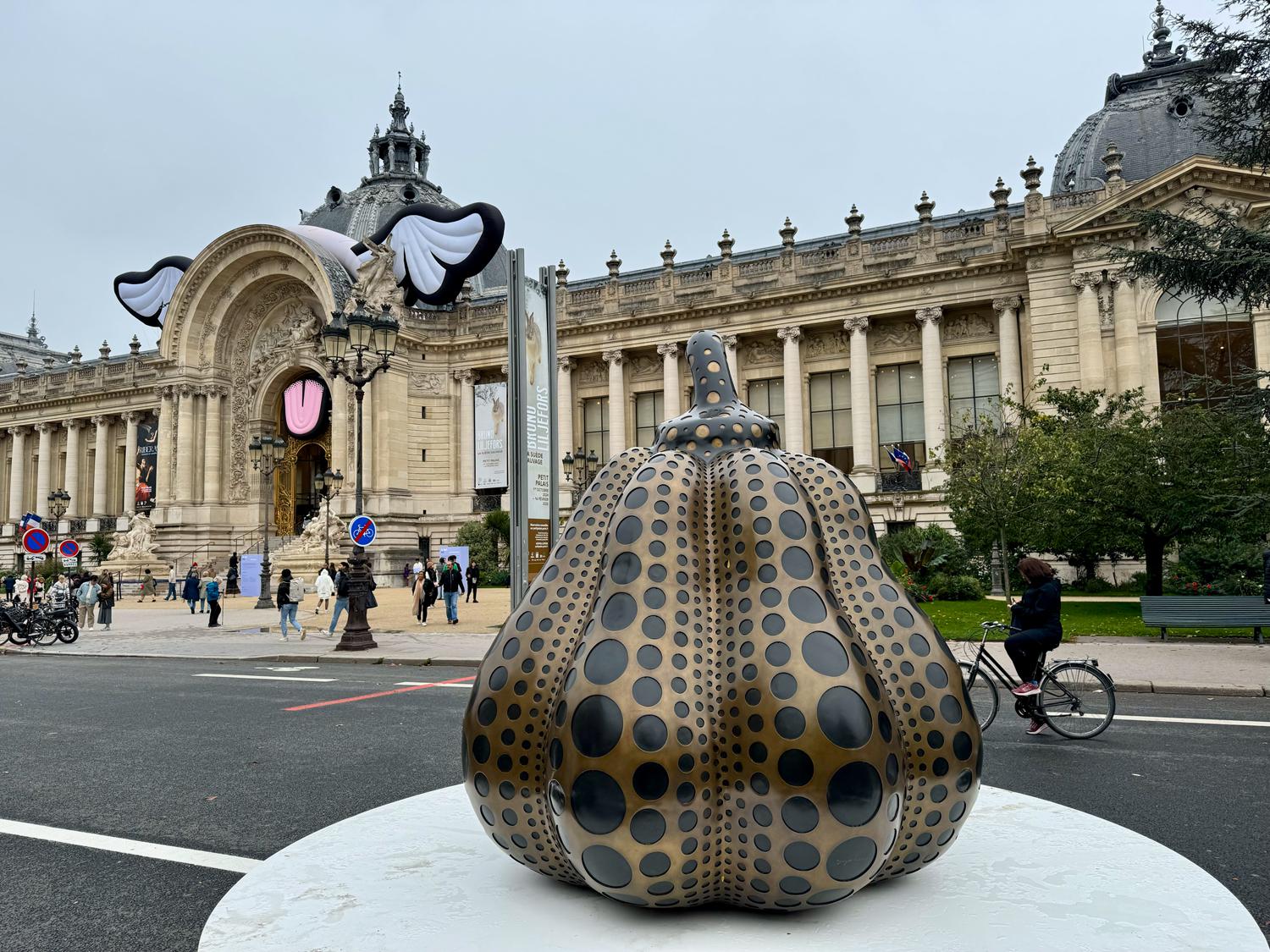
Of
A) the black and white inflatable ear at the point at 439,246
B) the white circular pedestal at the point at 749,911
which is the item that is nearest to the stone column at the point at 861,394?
the black and white inflatable ear at the point at 439,246

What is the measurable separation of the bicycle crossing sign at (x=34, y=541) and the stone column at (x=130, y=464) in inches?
1507

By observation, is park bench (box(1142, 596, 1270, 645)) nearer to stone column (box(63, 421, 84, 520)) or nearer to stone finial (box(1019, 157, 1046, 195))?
stone finial (box(1019, 157, 1046, 195))

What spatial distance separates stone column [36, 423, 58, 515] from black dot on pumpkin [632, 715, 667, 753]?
237 ft

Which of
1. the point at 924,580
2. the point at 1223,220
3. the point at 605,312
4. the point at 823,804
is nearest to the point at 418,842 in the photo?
the point at 823,804

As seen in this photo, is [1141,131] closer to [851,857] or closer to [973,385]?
[973,385]

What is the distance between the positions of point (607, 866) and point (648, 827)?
23 centimetres

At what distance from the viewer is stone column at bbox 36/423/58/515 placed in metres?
63.2

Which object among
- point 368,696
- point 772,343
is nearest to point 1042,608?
point 368,696

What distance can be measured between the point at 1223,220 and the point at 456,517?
36.1 m

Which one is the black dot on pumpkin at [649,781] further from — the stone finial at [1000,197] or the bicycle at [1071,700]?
the stone finial at [1000,197]

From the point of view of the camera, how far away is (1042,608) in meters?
8.77

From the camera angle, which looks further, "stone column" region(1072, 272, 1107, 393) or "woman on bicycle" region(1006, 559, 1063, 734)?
"stone column" region(1072, 272, 1107, 393)

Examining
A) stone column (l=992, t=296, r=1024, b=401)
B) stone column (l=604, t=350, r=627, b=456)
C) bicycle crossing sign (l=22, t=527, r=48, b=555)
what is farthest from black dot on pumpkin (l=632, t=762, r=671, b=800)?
stone column (l=604, t=350, r=627, b=456)

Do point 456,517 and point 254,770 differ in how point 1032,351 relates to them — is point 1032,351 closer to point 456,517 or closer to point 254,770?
point 456,517
